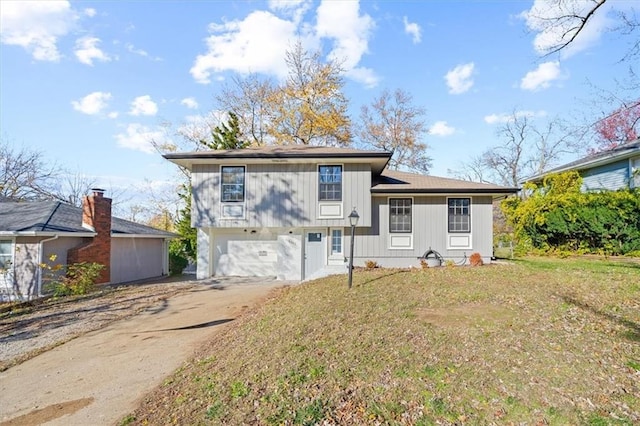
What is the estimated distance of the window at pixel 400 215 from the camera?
575 inches

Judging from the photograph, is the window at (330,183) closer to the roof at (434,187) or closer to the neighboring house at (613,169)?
the roof at (434,187)

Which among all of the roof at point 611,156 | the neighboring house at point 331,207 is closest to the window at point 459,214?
the neighboring house at point 331,207

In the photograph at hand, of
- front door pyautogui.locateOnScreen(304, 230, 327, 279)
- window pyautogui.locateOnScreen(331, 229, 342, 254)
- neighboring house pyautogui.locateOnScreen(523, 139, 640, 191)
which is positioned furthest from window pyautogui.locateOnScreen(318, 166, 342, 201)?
neighboring house pyautogui.locateOnScreen(523, 139, 640, 191)

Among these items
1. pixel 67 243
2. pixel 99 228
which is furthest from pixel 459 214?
pixel 67 243

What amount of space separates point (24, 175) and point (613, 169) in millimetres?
36840

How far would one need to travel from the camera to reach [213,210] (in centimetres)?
1485

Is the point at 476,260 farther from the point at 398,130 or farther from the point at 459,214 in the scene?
the point at 398,130

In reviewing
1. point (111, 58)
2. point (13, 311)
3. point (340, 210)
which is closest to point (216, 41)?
point (111, 58)

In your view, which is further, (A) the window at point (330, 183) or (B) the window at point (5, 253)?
(A) the window at point (330, 183)

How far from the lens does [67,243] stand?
13719mm

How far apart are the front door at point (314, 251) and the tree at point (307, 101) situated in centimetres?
1264

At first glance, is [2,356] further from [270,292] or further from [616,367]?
[616,367]

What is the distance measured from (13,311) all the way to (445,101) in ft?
63.8

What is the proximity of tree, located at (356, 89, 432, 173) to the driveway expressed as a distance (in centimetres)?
2322
